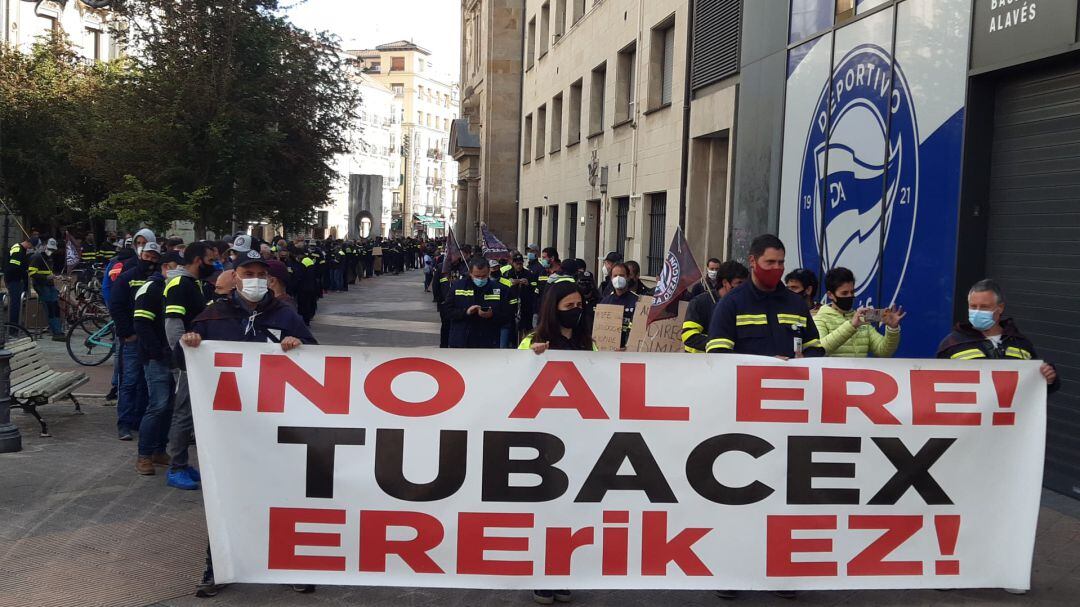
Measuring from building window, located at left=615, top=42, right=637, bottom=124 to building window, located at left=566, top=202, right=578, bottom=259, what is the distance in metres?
5.88

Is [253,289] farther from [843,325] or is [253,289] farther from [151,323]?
[843,325]

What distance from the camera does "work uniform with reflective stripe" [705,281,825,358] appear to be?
602 centimetres

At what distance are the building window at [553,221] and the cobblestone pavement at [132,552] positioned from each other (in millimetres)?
23214

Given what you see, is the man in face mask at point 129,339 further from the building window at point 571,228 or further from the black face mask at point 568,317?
the building window at point 571,228

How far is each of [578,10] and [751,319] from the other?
2479 centimetres

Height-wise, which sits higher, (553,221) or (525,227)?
(553,221)

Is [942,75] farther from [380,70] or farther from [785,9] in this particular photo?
[380,70]

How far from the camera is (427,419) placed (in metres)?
5.58

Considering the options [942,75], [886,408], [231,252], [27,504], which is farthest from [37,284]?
[886,408]

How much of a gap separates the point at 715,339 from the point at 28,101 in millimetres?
35974

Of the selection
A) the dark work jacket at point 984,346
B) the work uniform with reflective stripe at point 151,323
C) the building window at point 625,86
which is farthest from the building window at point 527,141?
the dark work jacket at point 984,346

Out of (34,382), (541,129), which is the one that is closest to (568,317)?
(34,382)

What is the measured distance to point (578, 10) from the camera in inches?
1165

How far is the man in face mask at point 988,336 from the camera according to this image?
6188 millimetres
